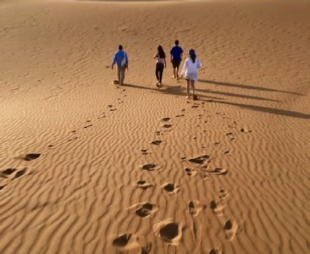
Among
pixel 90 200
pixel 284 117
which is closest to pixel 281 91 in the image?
pixel 284 117

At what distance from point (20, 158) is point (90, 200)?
81.3 inches

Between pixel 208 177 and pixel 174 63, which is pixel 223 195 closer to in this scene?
pixel 208 177

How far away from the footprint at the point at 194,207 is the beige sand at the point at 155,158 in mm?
30

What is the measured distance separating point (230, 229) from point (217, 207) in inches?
18.3

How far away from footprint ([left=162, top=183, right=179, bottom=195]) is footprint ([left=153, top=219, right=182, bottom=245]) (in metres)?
0.70

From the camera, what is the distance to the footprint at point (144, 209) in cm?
421

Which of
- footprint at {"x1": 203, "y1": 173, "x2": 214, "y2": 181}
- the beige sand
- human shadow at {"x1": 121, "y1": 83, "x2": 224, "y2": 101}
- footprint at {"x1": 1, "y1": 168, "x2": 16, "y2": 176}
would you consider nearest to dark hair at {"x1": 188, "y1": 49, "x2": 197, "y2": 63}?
the beige sand

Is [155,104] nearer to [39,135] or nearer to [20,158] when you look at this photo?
[39,135]

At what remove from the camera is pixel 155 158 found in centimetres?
588

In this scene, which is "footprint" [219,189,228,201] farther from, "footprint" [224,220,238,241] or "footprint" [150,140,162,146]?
"footprint" [150,140,162,146]

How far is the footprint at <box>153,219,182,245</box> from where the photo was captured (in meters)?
3.76

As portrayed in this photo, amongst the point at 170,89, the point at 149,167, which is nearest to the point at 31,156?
the point at 149,167

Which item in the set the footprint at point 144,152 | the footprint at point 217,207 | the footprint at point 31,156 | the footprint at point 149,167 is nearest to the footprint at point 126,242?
the footprint at point 217,207

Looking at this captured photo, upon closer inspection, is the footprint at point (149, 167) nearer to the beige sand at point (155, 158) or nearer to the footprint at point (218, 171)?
the beige sand at point (155, 158)
